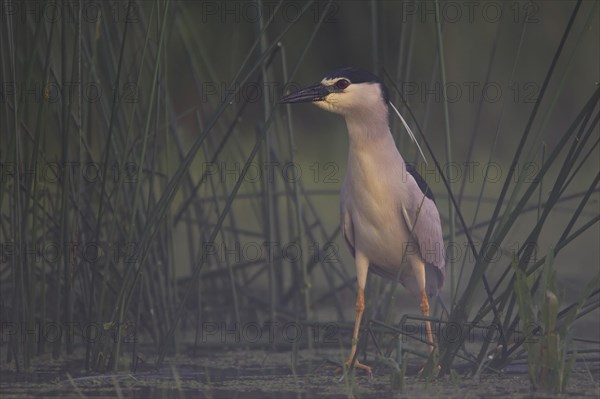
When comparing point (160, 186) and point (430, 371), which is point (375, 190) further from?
point (160, 186)

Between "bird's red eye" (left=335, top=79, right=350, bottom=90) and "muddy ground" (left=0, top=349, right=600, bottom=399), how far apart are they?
3.66 ft

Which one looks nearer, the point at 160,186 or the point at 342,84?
the point at 342,84

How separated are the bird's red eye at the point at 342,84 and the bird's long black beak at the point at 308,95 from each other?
5 cm

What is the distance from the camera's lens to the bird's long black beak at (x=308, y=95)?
14.3 ft

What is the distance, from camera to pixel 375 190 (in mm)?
4559

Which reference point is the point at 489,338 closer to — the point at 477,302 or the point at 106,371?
the point at 106,371

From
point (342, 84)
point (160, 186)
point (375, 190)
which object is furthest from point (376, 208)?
point (160, 186)

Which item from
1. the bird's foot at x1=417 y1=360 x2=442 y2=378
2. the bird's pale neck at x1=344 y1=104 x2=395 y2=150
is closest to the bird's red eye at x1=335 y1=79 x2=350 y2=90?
the bird's pale neck at x1=344 y1=104 x2=395 y2=150

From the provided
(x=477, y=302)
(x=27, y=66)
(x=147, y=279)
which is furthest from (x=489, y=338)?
(x=477, y=302)

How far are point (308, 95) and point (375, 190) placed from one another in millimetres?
481

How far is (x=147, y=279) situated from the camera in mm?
4461

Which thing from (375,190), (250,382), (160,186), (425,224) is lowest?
(250,382)

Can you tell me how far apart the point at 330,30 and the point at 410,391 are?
736 centimetres

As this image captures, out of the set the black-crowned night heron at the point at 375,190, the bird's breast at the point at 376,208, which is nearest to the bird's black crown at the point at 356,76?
the black-crowned night heron at the point at 375,190
